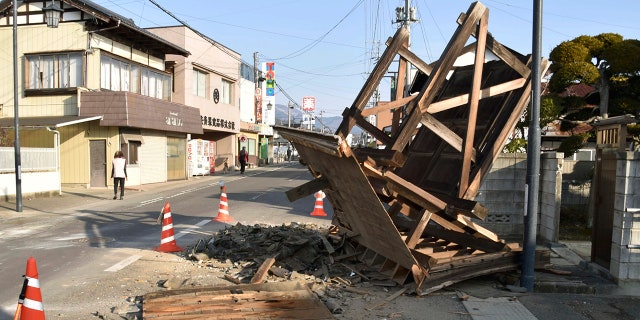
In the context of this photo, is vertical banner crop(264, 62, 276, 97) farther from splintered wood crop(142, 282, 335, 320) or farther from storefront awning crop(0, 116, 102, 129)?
splintered wood crop(142, 282, 335, 320)

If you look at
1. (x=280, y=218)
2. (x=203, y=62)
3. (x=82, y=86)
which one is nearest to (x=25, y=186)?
(x=82, y=86)

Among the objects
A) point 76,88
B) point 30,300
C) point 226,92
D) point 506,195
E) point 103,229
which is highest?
point 226,92

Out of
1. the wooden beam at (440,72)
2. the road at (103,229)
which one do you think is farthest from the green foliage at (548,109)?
the wooden beam at (440,72)

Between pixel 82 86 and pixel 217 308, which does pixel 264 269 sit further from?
pixel 82 86

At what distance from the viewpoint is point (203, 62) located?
34.6m

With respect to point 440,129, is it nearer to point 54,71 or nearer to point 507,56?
point 507,56

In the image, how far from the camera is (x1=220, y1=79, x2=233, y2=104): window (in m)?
39.1

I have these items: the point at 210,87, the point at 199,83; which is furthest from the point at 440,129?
the point at 210,87

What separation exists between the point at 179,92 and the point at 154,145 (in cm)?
695

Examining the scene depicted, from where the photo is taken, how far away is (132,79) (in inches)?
963

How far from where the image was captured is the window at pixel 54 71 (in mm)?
21766

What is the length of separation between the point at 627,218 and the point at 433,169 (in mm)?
2572

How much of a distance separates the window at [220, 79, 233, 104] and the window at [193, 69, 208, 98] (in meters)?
3.20

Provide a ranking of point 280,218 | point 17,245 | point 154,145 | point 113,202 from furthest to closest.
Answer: point 154,145, point 113,202, point 280,218, point 17,245
